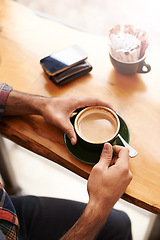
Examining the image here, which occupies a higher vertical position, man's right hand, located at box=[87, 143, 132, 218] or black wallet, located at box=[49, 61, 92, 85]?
black wallet, located at box=[49, 61, 92, 85]

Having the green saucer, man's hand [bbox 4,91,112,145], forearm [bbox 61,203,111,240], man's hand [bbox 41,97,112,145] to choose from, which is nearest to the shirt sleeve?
man's hand [bbox 4,91,112,145]

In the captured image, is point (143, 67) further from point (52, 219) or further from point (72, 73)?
point (52, 219)

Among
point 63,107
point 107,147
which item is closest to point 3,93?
point 63,107

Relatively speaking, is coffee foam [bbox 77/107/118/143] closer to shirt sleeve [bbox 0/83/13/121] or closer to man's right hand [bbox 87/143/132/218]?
man's right hand [bbox 87/143/132/218]

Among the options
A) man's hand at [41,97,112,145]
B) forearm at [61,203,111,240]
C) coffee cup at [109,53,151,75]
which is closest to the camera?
forearm at [61,203,111,240]

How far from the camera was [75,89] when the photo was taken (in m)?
1.21

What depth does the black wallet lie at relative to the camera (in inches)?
47.2

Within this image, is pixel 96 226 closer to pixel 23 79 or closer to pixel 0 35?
pixel 23 79

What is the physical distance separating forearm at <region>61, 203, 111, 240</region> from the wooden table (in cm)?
11

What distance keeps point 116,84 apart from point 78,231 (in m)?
0.63

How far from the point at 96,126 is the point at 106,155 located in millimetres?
138

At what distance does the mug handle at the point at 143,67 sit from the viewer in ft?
3.83

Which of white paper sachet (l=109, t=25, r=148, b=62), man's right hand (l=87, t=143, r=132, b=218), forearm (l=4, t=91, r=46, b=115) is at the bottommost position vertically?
man's right hand (l=87, t=143, r=132, b=218)

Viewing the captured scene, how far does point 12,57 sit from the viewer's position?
1.33 meters
